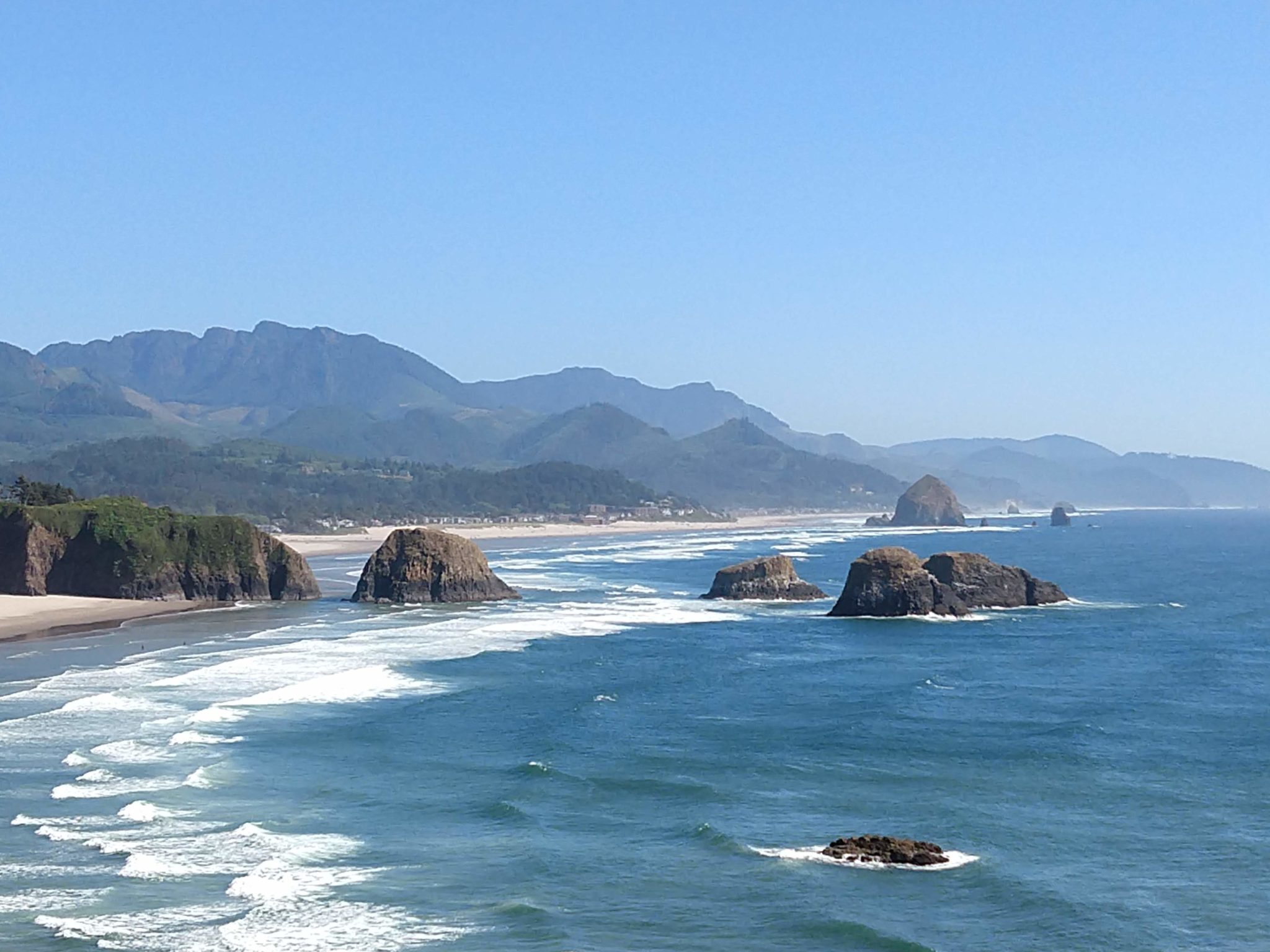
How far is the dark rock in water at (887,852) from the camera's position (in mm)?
26625

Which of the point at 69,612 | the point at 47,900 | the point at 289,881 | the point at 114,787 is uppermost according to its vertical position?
the point at 69,612

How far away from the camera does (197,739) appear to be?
3862 centimetres

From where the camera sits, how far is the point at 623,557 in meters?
144

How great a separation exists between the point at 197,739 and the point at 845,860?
20238 millimetres

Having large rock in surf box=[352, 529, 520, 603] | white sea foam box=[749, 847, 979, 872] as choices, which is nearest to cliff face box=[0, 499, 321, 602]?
large rock in surf box=[352, 529, 520, 603]

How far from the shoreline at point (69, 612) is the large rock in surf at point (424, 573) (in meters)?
8.85

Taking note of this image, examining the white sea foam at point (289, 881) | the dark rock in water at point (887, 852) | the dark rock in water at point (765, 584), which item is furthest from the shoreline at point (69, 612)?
the dark rock in water at point (887, 852)

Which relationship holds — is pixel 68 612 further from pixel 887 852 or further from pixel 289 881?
pixel 887 852

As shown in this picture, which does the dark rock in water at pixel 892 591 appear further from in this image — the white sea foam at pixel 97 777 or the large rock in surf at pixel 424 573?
the white sea foam at pixel 97 777

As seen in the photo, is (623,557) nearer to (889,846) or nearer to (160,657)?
(160,657)

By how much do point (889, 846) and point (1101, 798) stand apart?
7909 mm

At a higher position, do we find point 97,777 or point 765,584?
point 765,584

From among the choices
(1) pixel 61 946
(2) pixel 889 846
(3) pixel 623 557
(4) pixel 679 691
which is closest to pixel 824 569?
(3) pixel 623 557

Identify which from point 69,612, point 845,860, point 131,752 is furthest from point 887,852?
point 69,612
